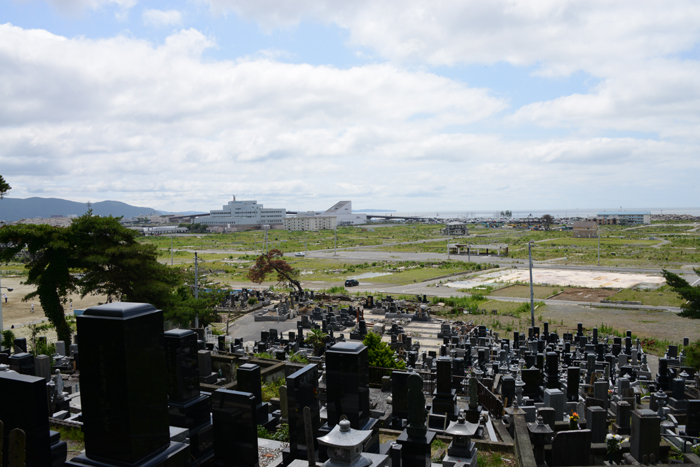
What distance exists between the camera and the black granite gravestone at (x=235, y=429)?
20.0 ft

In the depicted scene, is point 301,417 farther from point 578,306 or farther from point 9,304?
point 9,304

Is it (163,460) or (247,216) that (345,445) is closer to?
(163,460)

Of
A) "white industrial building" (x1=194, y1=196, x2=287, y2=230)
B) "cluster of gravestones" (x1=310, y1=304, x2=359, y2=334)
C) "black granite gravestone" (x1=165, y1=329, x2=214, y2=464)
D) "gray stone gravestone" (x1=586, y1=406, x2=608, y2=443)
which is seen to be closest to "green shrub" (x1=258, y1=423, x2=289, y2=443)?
"black granite gravestone" (x1=165, y1=329, x2=214, y2=464)

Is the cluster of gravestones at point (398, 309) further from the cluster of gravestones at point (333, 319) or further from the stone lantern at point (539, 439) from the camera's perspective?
the stone lantern at point (539, 439)

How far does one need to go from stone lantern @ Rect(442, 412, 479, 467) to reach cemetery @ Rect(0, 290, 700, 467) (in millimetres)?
19

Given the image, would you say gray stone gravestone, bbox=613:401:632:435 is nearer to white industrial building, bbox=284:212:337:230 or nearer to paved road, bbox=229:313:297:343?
paved road, bbox=229:313:297:343

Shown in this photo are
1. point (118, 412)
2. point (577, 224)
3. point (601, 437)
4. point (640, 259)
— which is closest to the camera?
point (118, 412)

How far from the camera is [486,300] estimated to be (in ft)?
121

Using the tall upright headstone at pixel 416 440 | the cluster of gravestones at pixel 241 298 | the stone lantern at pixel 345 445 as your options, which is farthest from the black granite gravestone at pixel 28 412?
the cluster of gravestones at pixel 241 298

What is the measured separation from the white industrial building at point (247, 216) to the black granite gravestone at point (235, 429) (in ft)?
593

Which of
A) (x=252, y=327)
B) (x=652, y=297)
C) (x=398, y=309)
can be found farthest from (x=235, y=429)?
(x=652, y=297)

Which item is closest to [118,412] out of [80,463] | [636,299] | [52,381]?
[80,463]

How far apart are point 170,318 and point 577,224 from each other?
504 feet

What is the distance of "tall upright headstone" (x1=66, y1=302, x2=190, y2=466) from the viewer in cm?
394
